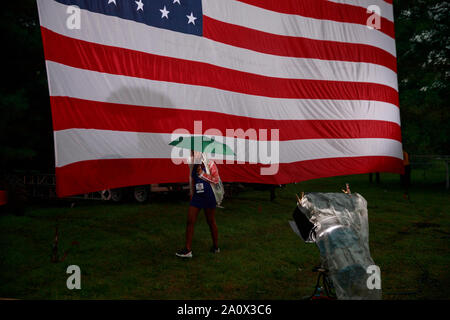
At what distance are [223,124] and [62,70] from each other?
81.6 inches

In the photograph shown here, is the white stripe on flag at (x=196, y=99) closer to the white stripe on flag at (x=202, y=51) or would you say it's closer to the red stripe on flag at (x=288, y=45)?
the white stripe on flag at (x=202, y=51)

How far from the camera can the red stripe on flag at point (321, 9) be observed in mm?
5465

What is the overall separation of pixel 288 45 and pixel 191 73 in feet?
5.23

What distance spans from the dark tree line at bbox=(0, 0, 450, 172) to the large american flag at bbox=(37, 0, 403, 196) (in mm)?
7964

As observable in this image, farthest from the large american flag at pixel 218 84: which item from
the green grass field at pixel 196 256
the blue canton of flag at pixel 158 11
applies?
the green grass field at pixel 196 256

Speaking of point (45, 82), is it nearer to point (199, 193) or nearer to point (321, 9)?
point (199, 193)

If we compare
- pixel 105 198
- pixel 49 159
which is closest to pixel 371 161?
pixel 105 198

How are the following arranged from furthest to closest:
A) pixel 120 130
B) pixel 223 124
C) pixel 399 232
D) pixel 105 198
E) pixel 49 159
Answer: pixel 49 159 < pixel 105 198 < pixel 399 232 < pixel 223 124 < pixel 120 130

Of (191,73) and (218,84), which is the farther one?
(218,84)

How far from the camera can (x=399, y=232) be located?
863 centimetres

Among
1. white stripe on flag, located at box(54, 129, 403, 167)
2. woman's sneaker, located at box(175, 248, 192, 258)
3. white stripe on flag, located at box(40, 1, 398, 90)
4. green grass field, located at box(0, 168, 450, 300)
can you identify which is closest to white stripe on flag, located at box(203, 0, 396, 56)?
white stripe on flag, located at box(40, 1, 398, 90)

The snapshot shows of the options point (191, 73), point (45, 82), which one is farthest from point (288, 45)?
point (45, 82)

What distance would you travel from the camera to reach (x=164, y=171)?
14.9 feet

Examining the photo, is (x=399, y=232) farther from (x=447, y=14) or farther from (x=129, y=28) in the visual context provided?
(x=447, y=14)
